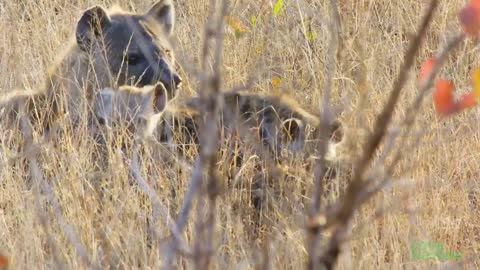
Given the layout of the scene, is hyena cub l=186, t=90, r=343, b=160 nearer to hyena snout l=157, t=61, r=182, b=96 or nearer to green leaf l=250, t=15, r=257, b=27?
hyena snout l=157, t=61, r=182, b=96

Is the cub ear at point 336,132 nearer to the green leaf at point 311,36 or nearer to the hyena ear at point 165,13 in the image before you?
the green leaf at point 311,36

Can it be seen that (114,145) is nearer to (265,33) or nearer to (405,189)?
(405,189)

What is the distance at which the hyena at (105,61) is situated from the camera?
17.6ft

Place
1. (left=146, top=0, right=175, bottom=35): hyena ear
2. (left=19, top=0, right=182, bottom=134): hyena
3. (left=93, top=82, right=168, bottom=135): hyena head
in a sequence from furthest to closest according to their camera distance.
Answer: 1. (left=146, top=0, right=175, bottom=35): hyena ear
2. (left=19, top=0, right=182, bottom=134): hyena
3. (left=93, top=82, right=168, bottom=135): hyena head

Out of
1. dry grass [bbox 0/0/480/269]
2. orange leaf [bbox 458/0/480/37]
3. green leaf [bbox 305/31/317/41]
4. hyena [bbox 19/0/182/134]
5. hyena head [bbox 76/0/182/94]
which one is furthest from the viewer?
green leaf [bbox 305/31/317/41]

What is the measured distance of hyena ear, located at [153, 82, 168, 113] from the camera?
5.21 m

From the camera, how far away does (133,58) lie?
20.3 feet

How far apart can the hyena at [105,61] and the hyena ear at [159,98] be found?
18 cm

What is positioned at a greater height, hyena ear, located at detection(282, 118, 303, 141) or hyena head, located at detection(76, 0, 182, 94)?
hyena ear, located at detection(282, 118, 303, 141)

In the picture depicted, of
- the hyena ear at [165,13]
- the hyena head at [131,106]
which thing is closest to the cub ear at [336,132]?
the hyena head at [131,106]

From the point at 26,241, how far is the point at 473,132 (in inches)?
76.5

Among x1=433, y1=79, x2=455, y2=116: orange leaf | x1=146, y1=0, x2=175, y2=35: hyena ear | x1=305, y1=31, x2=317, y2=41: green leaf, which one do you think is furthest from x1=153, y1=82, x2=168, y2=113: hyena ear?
x1=433, y1=79, x2=455, y2=116: orange leaf

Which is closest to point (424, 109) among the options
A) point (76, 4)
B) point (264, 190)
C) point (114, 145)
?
point (264, 190)

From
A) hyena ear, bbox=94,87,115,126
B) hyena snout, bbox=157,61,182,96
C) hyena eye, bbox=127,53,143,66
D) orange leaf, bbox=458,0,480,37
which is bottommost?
hyena eye, bbox=127,53,143,66
